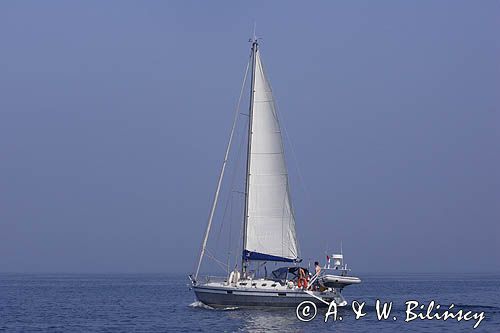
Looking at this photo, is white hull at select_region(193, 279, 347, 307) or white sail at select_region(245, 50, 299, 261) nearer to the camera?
white hull at select_region(193, 279, 347, 307)

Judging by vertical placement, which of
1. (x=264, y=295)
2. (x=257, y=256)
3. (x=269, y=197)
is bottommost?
(x=264, y=295)

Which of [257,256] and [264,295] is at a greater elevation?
[257,256]

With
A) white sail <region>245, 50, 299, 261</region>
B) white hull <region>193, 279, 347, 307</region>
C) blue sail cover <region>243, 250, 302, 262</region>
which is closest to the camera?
white hull <region>193, 279, 347, 307</region>

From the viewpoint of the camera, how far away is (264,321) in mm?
52469

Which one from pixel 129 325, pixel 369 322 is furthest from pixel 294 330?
pixel 129 325

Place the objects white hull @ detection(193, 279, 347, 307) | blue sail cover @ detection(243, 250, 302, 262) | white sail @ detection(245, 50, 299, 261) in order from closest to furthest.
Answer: white hull @ detection(193, 279, 347, 307)
blue sail cover @ detection(243, 250, 302, 262)
white sail @ detection(245, 50, 299, 261)

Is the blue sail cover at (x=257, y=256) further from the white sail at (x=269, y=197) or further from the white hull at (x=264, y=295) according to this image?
the white hull at (x=264, y=295)

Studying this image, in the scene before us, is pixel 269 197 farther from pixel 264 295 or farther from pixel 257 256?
pixel 264 295

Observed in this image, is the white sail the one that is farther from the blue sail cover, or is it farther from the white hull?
the white hull

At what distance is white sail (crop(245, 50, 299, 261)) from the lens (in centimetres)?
5922

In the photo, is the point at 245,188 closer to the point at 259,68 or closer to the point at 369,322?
the point at 259,68

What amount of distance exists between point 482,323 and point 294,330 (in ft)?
40.9

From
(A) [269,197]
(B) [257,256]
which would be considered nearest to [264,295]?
(B) [257,256]

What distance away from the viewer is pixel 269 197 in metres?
59.3
